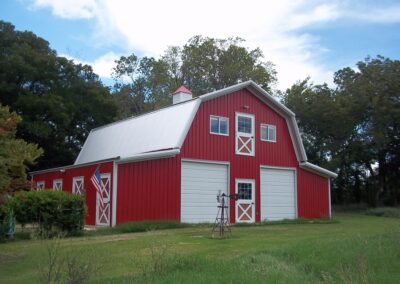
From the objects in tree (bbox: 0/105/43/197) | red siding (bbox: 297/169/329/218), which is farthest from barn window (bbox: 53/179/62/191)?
tree (bbox: 0/105/43/197)

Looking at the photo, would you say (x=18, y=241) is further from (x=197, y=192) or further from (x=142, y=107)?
(x=142, y=107)

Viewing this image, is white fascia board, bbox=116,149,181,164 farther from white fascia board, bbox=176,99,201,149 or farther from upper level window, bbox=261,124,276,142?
upper level window, bbox=261,124,276,142

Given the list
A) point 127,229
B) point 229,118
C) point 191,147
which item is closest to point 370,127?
point 229,118

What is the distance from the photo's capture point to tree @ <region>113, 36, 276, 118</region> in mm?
48062

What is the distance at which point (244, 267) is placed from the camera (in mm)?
7949

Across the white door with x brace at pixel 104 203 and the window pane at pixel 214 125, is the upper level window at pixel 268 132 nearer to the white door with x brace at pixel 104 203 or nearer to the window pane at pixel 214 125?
the window pane at pixel 214 125

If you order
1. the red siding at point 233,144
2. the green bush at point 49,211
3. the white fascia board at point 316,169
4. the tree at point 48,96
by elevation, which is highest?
the tree at point 48,96

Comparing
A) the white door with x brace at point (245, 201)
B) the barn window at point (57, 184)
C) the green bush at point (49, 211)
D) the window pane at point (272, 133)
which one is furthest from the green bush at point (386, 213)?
the green bush at point (49, 211)

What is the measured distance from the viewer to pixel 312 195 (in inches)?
964

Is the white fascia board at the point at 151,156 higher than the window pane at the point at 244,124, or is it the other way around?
the window pane at the point at 244,124

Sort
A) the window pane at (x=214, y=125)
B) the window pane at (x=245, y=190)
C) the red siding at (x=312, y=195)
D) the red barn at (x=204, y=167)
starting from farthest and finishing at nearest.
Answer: the red siding at (x=312, y=195) → the window pane at (x=245, y=190) → the window pane at (x=214, y=125) → the red barn at (x=204, y=167)

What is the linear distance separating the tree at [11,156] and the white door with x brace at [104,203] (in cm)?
796

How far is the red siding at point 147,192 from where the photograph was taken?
60.8 feet

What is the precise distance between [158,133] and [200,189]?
9.86 feet
